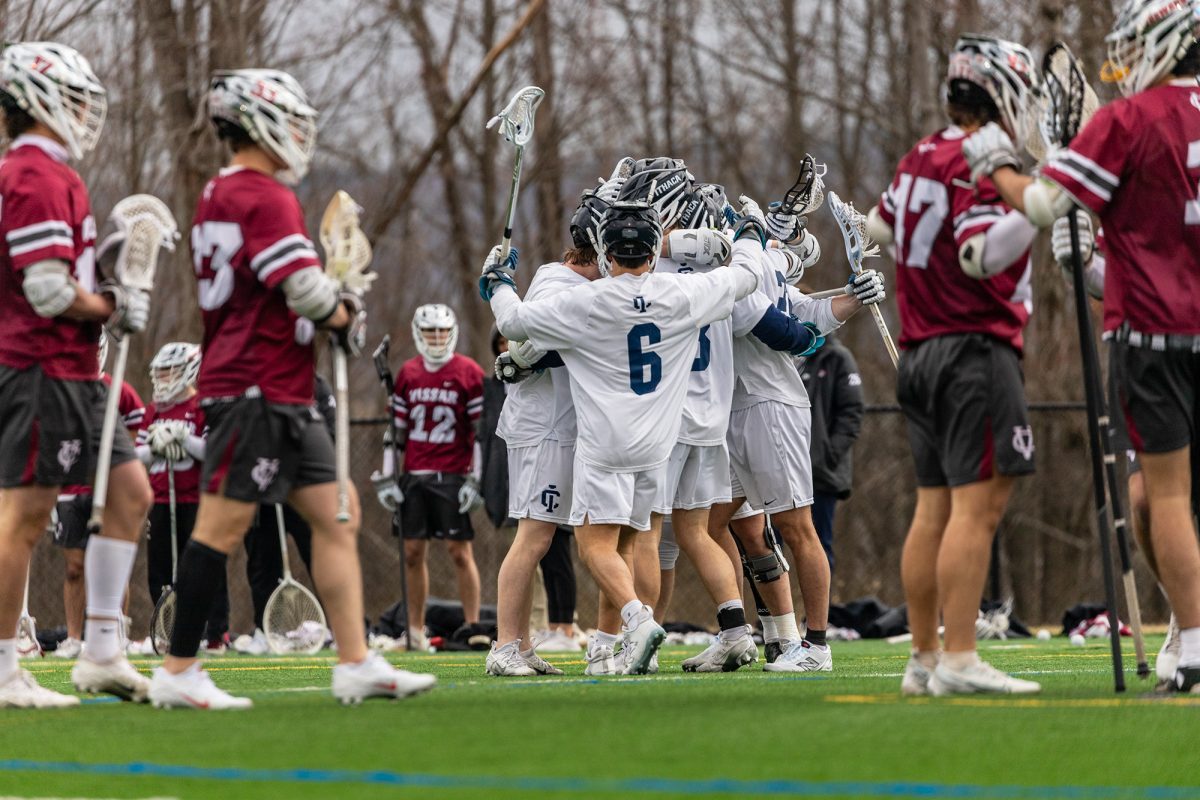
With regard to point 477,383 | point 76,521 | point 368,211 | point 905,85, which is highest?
point 905,85

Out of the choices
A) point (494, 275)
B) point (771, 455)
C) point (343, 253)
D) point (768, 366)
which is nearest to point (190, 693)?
point (343, 253)

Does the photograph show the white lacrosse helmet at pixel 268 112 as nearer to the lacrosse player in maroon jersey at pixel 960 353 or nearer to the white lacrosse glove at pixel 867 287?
the lacrosse player in maroon jersey at pixel 960 353

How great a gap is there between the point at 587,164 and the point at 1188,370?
22.2 meters

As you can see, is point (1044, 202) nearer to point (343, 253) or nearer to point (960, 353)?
point (960, 353)

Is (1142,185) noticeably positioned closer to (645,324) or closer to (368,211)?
(645,324)

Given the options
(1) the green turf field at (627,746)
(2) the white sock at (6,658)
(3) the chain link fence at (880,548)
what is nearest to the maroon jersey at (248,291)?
(1) the green turf field at (627,746)

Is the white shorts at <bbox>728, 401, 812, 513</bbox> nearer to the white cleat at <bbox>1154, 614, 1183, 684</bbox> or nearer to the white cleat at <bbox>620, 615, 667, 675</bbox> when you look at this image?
the white cleat at <bbox>620, 615, 667, 675</bbox>

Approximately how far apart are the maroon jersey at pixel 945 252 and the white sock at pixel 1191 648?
3.63 feet

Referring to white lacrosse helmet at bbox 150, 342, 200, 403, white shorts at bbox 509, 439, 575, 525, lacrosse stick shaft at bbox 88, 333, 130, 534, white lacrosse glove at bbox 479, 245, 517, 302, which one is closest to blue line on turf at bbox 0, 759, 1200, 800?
lacrosse stick shaft at bbox 88, 333, 130, 534

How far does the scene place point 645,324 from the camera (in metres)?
8.28

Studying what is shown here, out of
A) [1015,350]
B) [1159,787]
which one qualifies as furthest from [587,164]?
[1159,787]

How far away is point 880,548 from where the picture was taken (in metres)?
18.2

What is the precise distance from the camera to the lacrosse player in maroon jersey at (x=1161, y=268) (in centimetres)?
636

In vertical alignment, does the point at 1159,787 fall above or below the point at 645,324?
below
